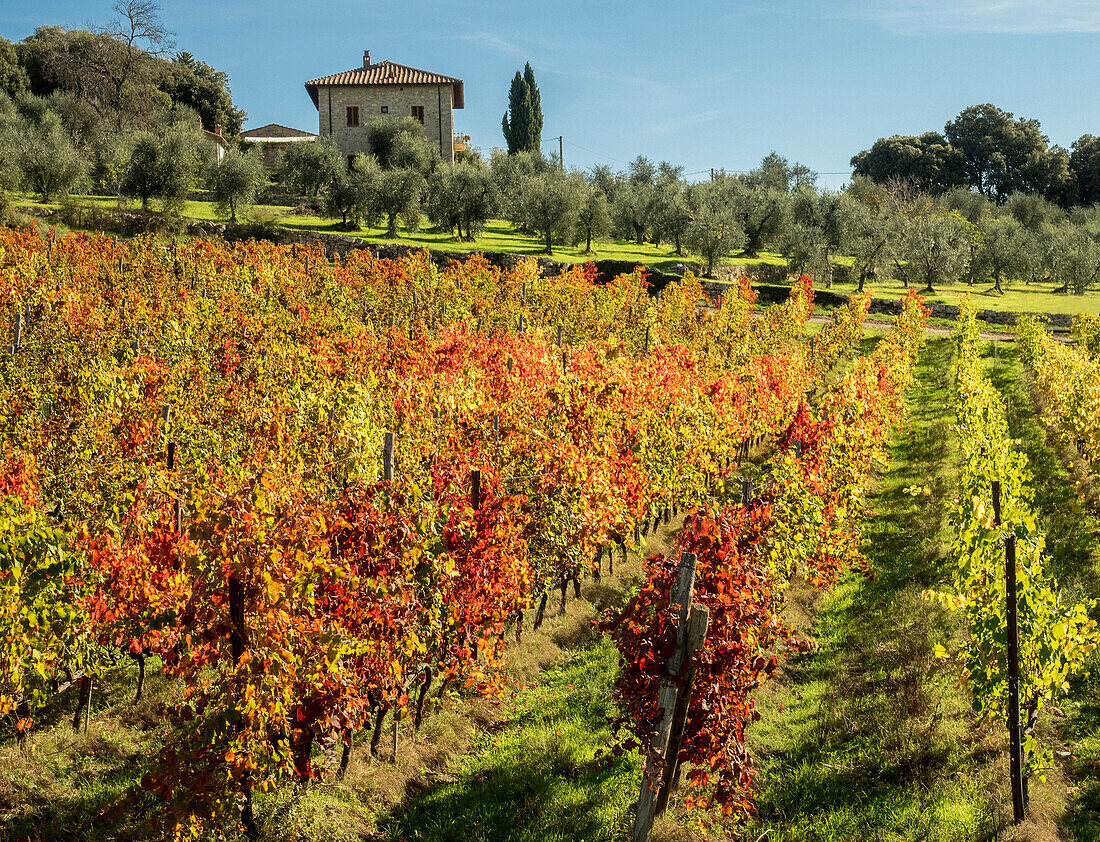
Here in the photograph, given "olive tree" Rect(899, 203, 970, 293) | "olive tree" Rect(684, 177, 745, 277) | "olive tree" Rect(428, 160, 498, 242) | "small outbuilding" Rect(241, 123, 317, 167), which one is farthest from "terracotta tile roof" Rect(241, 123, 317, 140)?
"olive tree" Rect(899, 203, 970, 293)

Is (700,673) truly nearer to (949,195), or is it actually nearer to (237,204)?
(237,204)

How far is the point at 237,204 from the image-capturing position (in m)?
41.1

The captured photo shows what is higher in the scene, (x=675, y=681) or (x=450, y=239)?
(x=450, y=239)

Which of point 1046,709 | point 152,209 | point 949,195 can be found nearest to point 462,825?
point 1046,709

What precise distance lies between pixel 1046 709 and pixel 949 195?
74.9m

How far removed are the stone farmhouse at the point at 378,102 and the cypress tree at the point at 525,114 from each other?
34.6 ft

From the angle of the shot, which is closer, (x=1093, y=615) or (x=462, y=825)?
(x=462, y=825)

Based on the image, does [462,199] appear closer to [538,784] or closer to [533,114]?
[533,114]

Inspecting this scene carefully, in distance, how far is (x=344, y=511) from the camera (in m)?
6.43

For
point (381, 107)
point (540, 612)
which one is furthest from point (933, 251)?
point (540, 612)

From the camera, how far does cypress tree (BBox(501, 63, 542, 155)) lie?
6794 centimetres

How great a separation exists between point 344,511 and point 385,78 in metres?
58.4

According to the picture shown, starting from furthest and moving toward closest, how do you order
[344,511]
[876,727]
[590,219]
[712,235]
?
[590,219] < [712,235] < [876,727] < [344,511]

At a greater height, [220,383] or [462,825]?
[220,383]
